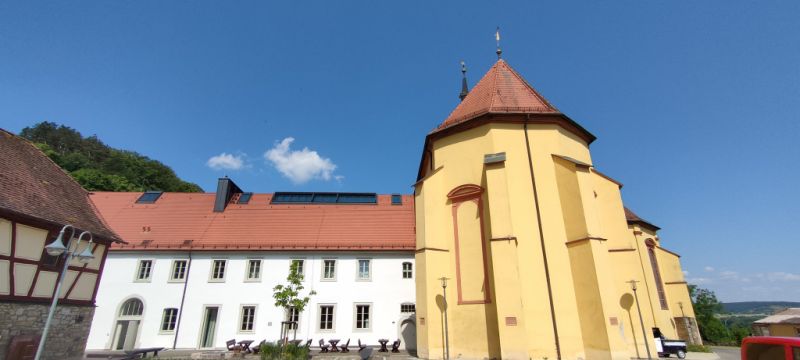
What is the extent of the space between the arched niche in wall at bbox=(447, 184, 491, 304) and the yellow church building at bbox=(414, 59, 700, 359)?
0.12 feet

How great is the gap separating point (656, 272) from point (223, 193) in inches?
1142

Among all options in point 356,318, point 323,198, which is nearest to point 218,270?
point 323,198

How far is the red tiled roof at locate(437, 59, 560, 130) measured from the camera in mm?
14125

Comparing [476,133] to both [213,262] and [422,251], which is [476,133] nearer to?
[422,251]

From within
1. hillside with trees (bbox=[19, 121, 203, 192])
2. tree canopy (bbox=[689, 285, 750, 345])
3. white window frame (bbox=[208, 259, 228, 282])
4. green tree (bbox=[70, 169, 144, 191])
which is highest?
hillside with trees (bbox=[19, 121, 203, 192])

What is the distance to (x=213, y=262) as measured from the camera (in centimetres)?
2172

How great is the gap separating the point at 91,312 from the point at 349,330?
11613 mm

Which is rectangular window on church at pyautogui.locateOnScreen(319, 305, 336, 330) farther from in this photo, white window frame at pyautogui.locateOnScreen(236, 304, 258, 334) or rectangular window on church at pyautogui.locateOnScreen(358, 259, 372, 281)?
white window frame at pyautogui.locateOnScreen(236, 304, 258, 334)

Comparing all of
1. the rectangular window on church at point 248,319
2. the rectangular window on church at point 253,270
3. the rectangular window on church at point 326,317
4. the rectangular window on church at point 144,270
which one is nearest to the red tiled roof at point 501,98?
the rectangular window on church at point 326,317

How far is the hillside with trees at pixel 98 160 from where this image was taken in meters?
50.1

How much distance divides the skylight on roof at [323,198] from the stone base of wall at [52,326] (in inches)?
536

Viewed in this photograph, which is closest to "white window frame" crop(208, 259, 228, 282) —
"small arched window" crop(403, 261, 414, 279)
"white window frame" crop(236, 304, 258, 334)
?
"white window frame" crop(236, 304, 258, 334)

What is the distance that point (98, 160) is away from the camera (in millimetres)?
58094

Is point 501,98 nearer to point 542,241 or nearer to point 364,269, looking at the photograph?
point 542,241
